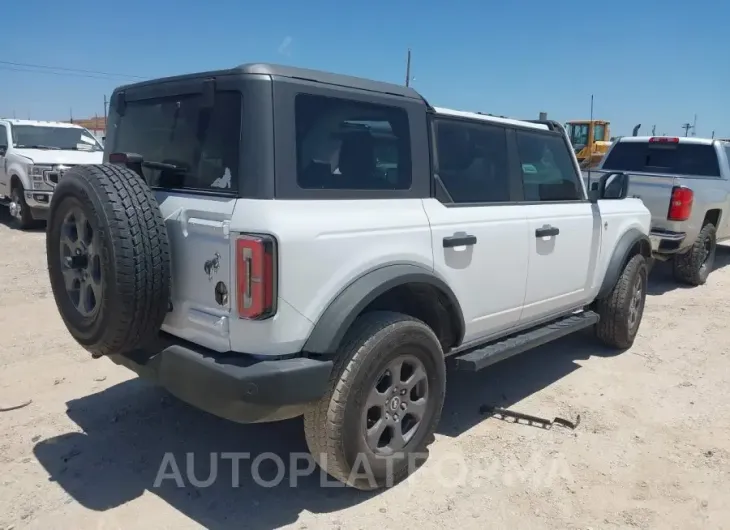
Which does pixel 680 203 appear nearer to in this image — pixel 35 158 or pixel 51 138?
pixel 35 158

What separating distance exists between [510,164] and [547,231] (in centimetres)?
52

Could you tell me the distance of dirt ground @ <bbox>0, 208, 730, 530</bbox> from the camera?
2998 mm

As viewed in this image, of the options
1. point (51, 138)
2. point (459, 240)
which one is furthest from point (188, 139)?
point (51, 138)

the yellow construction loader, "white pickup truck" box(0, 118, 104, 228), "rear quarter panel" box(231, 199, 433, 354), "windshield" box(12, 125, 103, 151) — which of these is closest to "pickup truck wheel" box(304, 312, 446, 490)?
"rear quarter panel" box(231, 199, 433, 354)

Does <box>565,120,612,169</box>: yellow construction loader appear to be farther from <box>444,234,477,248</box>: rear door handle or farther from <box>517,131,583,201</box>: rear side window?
<box>444,234,477,248</box>: rear door handle

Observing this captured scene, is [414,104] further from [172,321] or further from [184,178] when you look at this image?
[172,321]

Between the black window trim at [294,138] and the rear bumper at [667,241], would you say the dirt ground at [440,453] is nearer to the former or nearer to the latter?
the black window trim at [294,138]

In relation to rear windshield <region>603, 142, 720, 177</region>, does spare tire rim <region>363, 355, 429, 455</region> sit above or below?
below

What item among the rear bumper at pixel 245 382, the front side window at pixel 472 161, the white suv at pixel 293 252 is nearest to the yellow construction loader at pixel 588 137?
the front side window at pixel 472 161

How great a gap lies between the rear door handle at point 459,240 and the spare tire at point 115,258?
1.47 meters

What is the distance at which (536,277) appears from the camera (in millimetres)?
4168

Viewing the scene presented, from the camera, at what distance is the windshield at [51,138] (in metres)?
11.5

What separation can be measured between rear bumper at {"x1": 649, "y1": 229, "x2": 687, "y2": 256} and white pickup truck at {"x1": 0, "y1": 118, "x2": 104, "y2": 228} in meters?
8.43

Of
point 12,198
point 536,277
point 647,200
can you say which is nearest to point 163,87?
point 536,277
